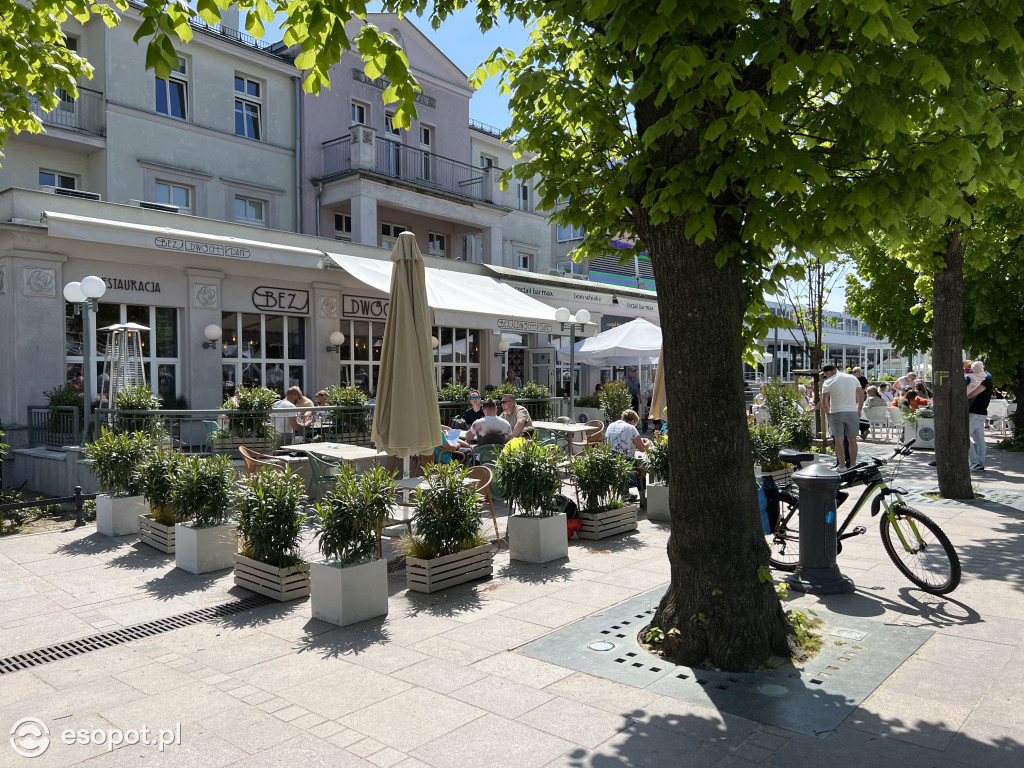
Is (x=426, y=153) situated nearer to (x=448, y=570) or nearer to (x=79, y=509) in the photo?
(x=79, y=509)

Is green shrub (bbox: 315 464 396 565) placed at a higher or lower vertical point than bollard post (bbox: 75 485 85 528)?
higher

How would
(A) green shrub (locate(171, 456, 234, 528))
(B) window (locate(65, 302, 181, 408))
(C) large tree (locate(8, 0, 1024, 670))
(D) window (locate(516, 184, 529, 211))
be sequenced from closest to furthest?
(C) large tree (locate(8, 0, 1024, 670)) → (A) green shrub (locate(171, 456, 234, 528)) → (B) window (locate(65, 302, 181, 408)) → (D) window (locate(516, 184, 529, 211))

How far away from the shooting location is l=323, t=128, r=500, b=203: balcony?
1927cm

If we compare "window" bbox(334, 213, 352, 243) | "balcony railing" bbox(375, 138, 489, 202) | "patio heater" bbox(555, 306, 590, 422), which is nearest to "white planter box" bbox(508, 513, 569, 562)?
"patio heater" bbox(555, 306, 590, 422)

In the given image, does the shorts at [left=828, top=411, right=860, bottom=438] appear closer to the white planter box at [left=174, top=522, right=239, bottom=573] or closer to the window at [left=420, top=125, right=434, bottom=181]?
the white planter box at [left=174, top=522, right=239, bottom=573]

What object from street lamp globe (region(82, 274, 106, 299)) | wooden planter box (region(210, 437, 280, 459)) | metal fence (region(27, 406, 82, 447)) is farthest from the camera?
metal fence (region(27, 406, 82, 447))

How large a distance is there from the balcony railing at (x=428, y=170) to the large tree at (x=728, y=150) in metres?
16.1

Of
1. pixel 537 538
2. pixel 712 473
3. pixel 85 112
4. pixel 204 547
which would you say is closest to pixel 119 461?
pixel 204 547

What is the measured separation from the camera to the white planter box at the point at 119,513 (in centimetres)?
803

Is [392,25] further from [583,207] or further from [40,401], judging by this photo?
[583,207]

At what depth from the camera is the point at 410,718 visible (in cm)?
373

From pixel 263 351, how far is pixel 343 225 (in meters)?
5.88

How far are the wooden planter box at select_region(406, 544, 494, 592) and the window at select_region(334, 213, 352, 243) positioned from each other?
15.8m

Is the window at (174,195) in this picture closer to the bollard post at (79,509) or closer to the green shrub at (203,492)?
the bollard post at (79,509)
